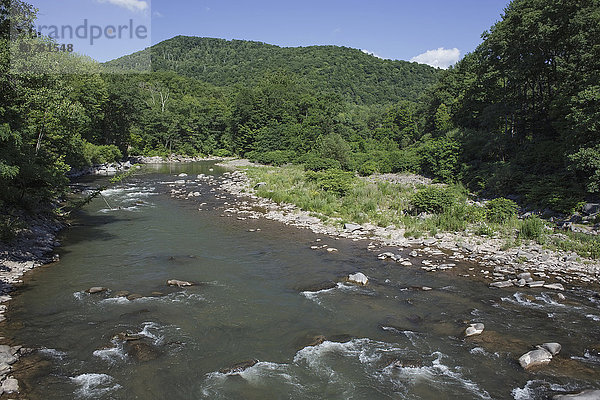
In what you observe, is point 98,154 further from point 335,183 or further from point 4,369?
point 4,369

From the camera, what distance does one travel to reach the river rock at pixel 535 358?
320 inches

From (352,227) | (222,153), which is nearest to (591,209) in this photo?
(352,227)

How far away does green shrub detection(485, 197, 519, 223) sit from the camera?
19.6 m

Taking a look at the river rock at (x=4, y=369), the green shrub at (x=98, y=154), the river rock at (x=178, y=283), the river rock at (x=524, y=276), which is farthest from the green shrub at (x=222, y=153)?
the river rock at (x=4, y=369)

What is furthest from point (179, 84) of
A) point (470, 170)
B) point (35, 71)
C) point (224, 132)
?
point (35, 71)

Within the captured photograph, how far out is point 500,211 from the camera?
19891 millimetres

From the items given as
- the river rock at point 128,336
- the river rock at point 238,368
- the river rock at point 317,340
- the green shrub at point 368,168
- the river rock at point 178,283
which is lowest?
the river rock at point 238,368

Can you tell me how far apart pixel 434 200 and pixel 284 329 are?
14120mm

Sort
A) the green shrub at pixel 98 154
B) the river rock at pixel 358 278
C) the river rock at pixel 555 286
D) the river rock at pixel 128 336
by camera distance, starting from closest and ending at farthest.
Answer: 1. the river rock at pixel 128 336
2. the river rock at pixel 555 286
3. the river rock at pixel 358 278
4. the green shrub at pixel 98 154

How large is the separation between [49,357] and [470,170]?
3330 centimetres

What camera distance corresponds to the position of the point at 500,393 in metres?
7.31

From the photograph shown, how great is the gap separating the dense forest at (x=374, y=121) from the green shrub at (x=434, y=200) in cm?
581

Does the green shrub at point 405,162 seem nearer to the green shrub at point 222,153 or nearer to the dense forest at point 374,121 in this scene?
the dense forest at point 374,121

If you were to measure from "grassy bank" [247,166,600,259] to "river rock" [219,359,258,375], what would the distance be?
39.6 ft
